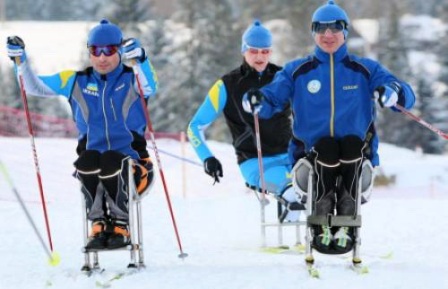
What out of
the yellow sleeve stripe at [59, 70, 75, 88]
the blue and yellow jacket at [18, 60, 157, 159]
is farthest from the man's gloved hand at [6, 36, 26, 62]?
the yellow sleeve stripe at [59, 70, 75, 88]

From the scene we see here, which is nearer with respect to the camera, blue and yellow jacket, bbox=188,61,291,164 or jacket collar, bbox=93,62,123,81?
jacket collar, bbox=93,62,123,81

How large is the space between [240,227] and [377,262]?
304 cm

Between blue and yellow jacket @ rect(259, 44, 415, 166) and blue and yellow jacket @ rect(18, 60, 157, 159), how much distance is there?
83 centimetres

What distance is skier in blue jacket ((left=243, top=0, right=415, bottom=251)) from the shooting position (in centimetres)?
439

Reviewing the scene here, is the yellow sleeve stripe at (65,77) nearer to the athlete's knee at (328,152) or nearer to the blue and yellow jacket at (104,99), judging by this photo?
the blue and yellow jacket at (104,99)

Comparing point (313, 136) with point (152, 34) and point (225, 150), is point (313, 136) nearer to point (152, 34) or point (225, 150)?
point (225, 150)

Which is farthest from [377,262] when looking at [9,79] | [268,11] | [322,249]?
[268,11]

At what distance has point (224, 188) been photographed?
62.4ft

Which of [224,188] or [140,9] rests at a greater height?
[140,9]

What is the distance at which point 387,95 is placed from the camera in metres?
4.29

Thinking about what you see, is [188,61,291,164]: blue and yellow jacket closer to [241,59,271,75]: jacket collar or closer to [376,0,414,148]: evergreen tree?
[241,59,271,75]: jacket collar

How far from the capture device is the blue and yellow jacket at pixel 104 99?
4777 millimetres

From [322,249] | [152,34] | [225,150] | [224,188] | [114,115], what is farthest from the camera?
[152,34]

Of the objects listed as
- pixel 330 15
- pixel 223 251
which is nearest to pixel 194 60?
pixel 223 251
